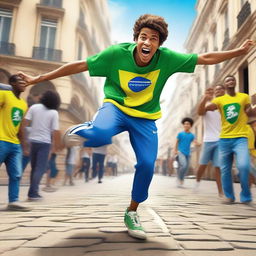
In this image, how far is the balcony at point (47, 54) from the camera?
58.0 feet

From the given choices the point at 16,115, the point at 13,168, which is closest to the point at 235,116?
the point at 16,115

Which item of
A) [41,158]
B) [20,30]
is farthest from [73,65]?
[20,30]

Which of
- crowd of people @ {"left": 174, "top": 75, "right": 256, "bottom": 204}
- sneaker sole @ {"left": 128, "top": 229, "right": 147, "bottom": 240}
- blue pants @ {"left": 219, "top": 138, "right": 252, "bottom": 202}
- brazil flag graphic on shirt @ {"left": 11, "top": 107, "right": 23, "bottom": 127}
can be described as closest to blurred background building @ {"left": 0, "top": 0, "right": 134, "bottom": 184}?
brazil flag graphic on shirt @ {"left": 11, "top": 107, "right": 23, "bottom": 127}

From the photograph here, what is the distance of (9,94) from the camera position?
3641 mm

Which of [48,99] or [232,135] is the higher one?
[48,99]

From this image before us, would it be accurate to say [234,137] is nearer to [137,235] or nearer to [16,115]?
[137,235]

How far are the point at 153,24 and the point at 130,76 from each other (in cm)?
44

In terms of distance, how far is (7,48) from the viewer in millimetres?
17125

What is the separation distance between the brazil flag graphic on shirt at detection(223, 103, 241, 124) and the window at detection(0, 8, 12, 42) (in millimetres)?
16132

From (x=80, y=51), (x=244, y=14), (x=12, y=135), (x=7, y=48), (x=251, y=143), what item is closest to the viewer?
(x=12, y=135)

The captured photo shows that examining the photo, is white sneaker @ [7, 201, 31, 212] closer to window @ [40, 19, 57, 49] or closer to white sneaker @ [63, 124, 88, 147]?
white sneaker @ [63, 124, 88, 147]

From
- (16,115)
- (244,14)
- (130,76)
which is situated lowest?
(16,115)

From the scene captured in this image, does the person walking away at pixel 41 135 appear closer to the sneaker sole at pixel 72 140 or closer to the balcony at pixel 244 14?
the sneaker sole at pixel 72 140

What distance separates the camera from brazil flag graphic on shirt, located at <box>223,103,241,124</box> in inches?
179
